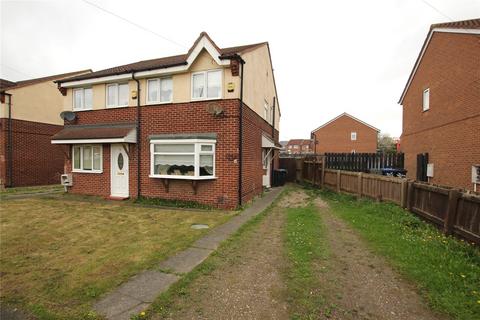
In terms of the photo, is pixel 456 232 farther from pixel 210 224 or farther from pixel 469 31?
pixel 469 31

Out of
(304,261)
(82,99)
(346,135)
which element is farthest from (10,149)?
(346,135)

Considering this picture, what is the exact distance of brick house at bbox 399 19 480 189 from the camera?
34.8 ft

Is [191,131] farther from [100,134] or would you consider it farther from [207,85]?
[100,134]

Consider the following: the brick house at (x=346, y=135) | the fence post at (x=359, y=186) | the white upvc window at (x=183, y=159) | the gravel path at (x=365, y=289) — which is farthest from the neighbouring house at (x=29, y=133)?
the brick house at (x=346, y=135)

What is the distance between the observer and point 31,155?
15.9 metres

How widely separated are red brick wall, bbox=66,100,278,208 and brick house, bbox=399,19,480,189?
9.12 m

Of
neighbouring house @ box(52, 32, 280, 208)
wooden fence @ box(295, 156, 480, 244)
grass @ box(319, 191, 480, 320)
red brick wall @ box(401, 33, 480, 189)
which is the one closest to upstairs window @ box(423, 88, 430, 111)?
red brick wall @ box(401, 33, 480, 189)

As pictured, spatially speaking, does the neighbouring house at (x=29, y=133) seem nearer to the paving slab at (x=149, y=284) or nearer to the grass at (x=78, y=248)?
the grass at (x=78, y=248)

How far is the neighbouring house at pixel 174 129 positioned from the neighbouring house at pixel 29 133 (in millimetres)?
4976

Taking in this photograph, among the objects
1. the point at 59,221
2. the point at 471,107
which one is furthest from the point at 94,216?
the point at 471,107

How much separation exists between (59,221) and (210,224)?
4711 millimetres

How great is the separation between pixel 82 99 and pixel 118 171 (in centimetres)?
440

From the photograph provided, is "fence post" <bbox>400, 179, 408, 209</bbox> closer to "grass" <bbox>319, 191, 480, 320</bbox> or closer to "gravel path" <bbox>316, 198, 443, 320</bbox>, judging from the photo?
"grass" <bbox>319, 191, 480, 320</bbox>

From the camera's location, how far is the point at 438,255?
15.7 ft
